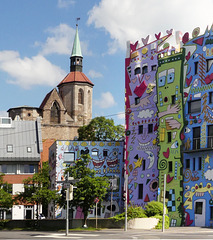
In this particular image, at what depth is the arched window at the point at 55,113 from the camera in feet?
434

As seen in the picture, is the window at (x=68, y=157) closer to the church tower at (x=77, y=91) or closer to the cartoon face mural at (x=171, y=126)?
the cartoon face mural at (x=171, y=126)

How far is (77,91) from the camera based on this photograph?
141 metres

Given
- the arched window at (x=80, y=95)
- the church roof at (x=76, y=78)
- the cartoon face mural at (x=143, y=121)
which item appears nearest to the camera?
the cartoon face mural at (x=143, y=121)

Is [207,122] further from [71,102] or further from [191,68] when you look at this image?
[71,102]

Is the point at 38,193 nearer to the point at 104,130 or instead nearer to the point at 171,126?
the point at 171,126

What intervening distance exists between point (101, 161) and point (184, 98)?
15.5 m

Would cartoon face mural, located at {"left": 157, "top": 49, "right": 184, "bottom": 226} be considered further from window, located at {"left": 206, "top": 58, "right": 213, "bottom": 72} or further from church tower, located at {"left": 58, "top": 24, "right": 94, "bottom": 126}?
church tower, located at {"left": 58, "top": 24, "right": 94, "bottom": 126}

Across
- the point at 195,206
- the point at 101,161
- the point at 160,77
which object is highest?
the point at 160,77

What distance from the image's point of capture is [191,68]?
61.8m

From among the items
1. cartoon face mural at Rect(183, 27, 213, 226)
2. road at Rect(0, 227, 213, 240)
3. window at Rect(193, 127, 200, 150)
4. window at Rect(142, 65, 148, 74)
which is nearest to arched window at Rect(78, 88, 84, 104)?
window at Rect(142, 65, 148, 74)

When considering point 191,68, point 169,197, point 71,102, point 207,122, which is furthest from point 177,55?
point 71,102

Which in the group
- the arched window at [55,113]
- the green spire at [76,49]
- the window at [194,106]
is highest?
the green spire at [76,49]

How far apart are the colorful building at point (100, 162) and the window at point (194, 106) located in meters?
13.9

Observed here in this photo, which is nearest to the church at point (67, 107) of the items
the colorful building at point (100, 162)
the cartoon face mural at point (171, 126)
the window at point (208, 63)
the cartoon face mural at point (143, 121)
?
the colorful building at point (100, 162)
